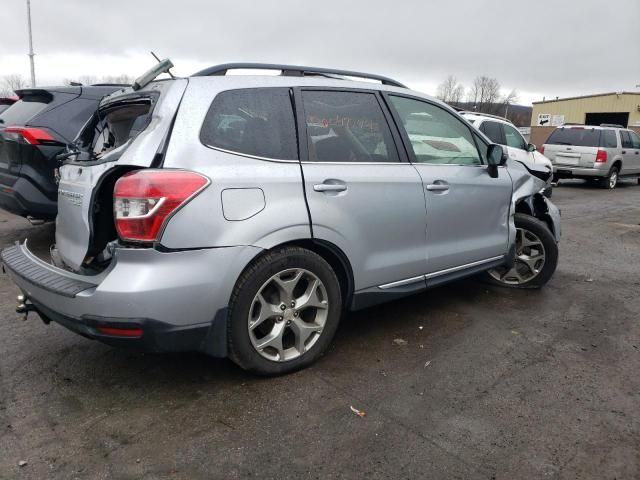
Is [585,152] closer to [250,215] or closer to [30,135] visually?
[30,135]

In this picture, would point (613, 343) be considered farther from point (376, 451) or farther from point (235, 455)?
point (235, 455)

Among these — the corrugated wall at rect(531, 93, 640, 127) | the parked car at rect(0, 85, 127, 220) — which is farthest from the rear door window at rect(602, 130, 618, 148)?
the corrugated wall at rect(531, 93, 640, 127)

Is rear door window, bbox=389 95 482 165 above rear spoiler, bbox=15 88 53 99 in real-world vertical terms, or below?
below

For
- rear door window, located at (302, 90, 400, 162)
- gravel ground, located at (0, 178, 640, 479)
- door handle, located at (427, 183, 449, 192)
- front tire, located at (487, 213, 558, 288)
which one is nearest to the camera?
gravel ground, located at (0, 178, 640, 479)

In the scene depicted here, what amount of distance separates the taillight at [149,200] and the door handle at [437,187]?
1.73 meters

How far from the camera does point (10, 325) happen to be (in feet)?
12.8

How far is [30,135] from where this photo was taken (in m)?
5.36

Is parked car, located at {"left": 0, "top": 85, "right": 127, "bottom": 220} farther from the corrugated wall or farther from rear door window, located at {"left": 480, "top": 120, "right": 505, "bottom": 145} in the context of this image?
the corrugated wall

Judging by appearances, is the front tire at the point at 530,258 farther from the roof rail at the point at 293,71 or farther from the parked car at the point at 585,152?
the parked car at the point at 585,152

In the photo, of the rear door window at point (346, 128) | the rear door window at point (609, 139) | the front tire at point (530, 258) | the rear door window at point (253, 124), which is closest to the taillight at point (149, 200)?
the rear door window at point (253, 124)

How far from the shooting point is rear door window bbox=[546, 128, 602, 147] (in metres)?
15.0

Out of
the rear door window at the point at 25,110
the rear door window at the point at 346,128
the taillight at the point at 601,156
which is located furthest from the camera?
the taillight at the point at 601,156

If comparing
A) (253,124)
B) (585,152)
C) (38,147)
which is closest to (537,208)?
(253,124)

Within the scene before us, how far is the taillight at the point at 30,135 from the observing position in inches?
211
